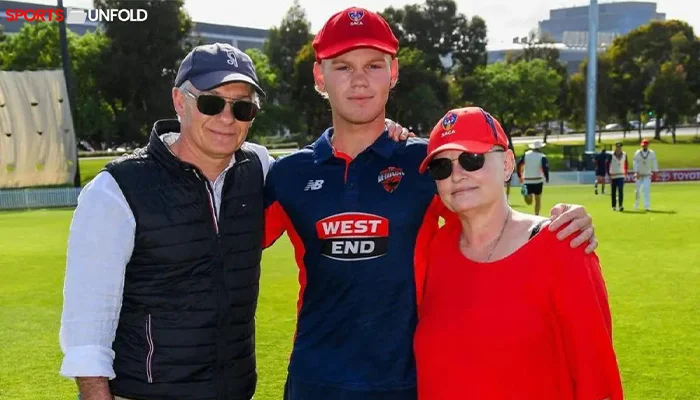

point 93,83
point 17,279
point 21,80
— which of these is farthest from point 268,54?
point 17,279

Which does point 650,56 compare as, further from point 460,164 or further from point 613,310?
point 460,164

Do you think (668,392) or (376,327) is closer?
(376,327)

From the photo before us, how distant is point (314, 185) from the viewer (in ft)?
12.4

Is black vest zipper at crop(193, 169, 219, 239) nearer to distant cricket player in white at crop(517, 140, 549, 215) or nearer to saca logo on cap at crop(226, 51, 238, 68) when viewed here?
saca logo on cap at crop(226, 51, 238, 68)

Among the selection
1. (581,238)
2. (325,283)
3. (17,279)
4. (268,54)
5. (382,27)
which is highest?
(268,54)

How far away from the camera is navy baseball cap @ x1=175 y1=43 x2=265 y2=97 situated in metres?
3.68

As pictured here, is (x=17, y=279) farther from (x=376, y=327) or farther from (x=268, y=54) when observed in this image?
(x=268, y=54)

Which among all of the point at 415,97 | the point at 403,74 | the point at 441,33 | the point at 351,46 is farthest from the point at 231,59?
the point at 441,33

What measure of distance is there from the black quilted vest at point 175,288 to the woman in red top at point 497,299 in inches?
35.9

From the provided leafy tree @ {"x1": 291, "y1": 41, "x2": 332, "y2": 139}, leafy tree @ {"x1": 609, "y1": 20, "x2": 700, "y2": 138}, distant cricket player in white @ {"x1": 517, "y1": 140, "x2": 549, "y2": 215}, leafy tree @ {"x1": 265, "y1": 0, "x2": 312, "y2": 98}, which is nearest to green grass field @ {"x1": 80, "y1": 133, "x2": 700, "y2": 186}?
leafy tree @ {"x1": 609, "y1": 20, "x2": 700, "y2": 138}

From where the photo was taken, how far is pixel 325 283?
3676 mm

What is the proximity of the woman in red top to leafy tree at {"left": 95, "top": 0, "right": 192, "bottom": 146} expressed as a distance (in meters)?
47.3

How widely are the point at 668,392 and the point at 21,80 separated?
33790 mm

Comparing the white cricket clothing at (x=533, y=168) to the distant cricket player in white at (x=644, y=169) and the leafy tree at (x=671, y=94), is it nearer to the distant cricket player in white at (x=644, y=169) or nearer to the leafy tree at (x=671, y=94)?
the distant cricket player in white at (x=644, y=169)
